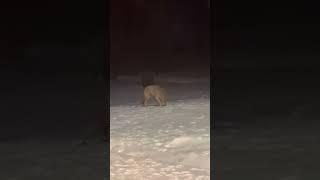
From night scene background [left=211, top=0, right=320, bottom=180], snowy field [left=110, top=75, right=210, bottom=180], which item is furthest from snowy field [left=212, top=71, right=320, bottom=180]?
snowy field [left=110, top=75, right=210, bottom=180]

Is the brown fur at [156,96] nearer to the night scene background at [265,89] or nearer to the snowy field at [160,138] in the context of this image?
the snowy field at [160,138]

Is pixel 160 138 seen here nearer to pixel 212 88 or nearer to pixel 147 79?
pixel 212 88

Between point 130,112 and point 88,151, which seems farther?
point 130,112

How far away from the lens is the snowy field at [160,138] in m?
1.71

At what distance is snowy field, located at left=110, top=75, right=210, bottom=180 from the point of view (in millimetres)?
1706

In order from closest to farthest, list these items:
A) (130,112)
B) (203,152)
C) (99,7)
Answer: (99,7) < (203,152) < (130,112)

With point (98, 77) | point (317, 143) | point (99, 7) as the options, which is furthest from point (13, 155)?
point (317, 143)

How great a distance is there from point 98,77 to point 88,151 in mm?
197

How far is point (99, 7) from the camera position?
3.44 ft

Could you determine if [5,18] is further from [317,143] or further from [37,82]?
[317,143]

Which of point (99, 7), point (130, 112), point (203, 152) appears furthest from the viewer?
point (130, 112)

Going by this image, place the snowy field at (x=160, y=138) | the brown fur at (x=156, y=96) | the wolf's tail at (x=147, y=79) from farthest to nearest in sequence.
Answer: the wolf's tail at (x=147, y=79) < the brown fur at (x=156, y=96) < the snowy field at (x=160, y=138)

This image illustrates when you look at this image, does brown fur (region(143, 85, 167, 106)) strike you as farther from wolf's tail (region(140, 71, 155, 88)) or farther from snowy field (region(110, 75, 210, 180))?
wolf's tail (region(140, 71, 155, 88))

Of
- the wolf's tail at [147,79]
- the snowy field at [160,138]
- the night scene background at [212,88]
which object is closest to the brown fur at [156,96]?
the snowy field at [160,138]
